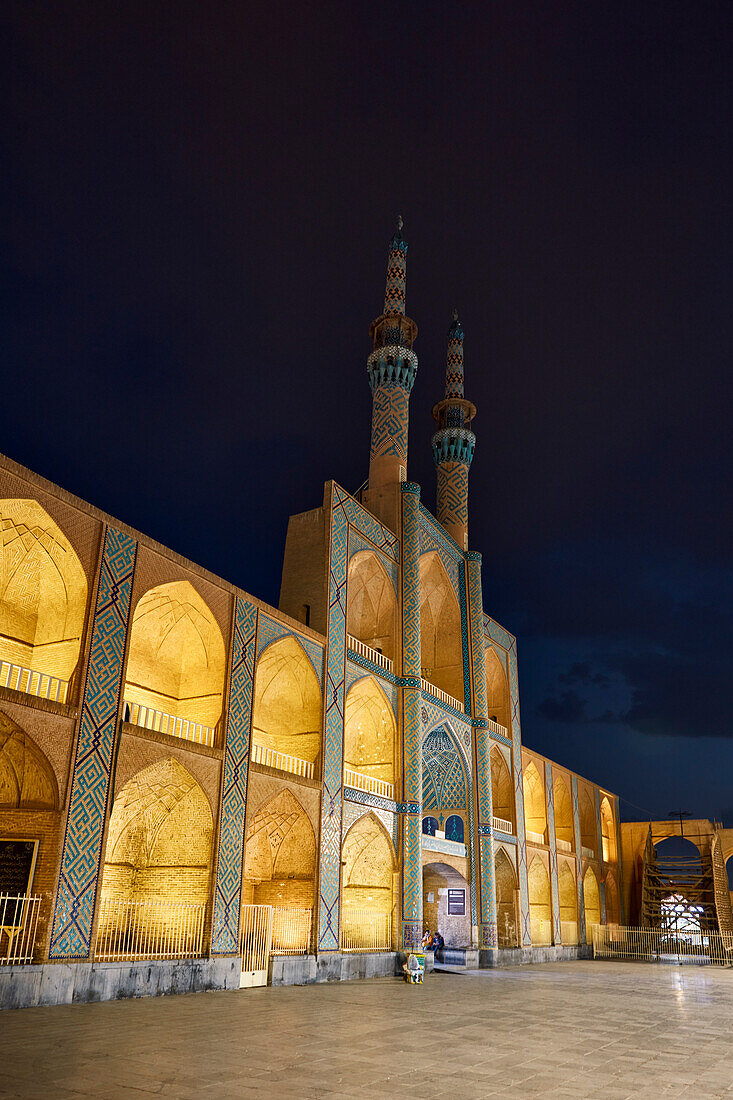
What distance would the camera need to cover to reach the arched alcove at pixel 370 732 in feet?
62.6

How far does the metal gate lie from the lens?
42.8 ft

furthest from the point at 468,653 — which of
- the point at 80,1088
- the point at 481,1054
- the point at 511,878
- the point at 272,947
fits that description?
the point at 80,1088

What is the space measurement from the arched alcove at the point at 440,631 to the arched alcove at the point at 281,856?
7.94 m

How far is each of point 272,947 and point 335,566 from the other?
289 inches

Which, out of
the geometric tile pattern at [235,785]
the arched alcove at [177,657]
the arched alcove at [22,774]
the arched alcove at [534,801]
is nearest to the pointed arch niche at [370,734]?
the arched alcove at [177,657]

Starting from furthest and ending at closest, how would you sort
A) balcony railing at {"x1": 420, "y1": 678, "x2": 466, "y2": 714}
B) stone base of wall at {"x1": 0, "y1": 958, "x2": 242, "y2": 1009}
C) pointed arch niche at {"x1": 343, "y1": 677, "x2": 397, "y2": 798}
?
balcony railing at {"x1": 420, "y1": 678, "x2": 466, "y2": 714}
pointed arch niche at {"x1": 343, "y1": 677, "x2": 397, "y2": 798}
stone base of wall at {"x1": 0, "y1": 958, "x2": 242, "y2": 1009}

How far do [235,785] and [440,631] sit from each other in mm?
11659

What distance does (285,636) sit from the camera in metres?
15.8

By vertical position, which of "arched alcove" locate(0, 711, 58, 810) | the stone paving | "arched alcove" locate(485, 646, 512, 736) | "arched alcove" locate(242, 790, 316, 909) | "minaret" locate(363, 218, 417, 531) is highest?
"minaret" locate(363, 218, 417, 531)

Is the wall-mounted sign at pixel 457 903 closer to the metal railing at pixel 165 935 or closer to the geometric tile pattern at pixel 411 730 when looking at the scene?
the geometric tile pattern at pixel 411 730

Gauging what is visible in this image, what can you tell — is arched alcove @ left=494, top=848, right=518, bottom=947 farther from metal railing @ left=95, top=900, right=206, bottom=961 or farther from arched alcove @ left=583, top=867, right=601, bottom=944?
metal railing @ left=95, top=900, right=206, bottom=961

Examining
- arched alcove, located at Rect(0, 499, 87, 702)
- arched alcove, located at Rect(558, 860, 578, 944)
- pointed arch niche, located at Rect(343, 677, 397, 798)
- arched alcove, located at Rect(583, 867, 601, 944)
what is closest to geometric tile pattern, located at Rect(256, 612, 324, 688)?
pointed arch niche, located at Rect(343, 677, 397, 798)

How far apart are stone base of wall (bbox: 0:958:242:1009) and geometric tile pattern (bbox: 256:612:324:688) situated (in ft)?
16.7

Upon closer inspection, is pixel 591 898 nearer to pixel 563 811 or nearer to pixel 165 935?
pixel 563 811
